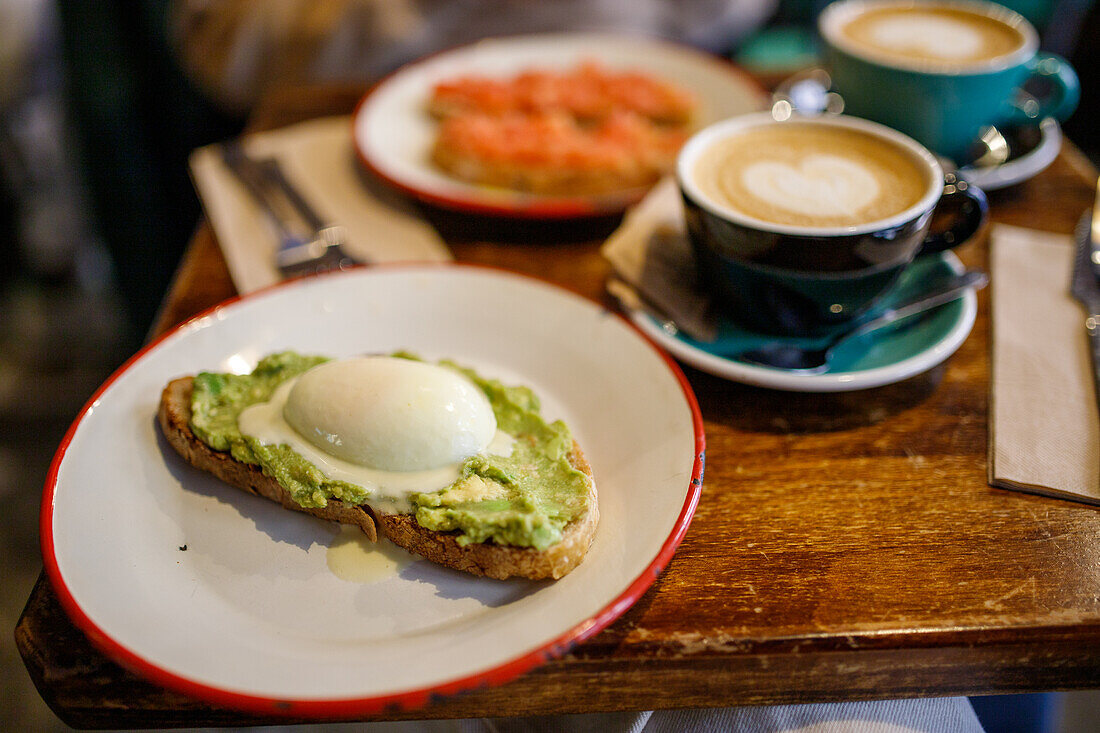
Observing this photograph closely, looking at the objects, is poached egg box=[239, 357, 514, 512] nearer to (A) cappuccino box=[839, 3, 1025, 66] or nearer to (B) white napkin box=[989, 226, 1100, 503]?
(B) white napkin box=[989, 226, 1100, 503]

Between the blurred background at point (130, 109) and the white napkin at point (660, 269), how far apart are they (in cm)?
158

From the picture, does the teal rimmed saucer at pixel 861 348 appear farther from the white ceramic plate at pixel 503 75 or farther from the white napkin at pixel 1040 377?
the white ceramic plate at pixel 503 75

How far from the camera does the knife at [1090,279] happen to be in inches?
45.3

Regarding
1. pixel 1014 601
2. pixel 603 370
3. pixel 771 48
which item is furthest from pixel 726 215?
pixel 771 48

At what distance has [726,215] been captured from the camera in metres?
1.06

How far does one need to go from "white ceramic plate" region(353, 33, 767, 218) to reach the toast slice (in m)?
0.66

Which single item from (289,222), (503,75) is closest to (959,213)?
(289,222)

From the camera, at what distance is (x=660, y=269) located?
1229 mm

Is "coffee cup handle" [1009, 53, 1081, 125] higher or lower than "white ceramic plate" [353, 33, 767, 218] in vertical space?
higher

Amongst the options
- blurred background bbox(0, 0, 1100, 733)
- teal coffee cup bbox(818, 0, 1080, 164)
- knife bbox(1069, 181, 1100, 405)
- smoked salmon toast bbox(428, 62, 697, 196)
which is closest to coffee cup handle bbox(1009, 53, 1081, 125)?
teal coffee cup bbox(818, 0, 1080, 164)

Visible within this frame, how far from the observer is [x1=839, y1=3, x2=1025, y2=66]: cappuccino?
1.58m

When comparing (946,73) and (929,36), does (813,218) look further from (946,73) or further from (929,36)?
(929,36)

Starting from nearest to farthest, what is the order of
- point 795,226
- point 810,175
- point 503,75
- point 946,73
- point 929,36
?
point 795,226 < point 810,175 < point 946,73 < point 929,36 < point 503,75

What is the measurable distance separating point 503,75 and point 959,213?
4.23ft
